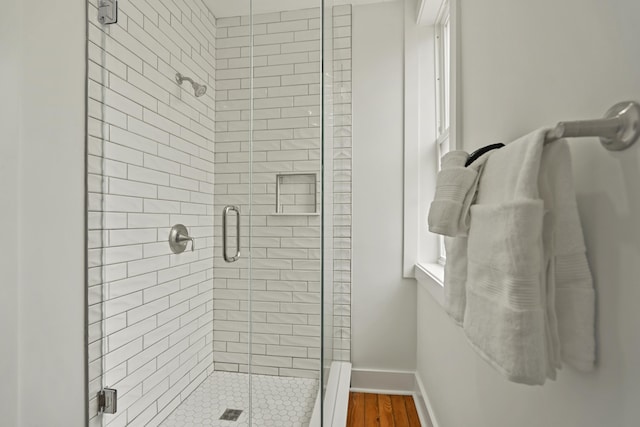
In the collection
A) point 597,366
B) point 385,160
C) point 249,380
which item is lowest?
point 249,380

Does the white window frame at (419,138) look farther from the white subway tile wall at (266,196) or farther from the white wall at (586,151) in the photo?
the white wall at (586,151)

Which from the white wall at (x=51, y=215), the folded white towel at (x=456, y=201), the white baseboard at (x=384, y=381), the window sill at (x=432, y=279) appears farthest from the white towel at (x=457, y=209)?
the white baseboard at (x=384, y=381)

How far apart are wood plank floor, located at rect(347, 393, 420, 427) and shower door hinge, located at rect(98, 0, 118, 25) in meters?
2.08

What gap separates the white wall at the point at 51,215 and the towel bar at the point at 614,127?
4.45 feet

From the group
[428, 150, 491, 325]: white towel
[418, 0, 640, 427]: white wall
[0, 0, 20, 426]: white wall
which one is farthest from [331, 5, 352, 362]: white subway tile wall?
[0, 0, 20, 426]: white wall

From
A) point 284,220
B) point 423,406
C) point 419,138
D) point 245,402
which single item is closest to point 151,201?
point 284,220

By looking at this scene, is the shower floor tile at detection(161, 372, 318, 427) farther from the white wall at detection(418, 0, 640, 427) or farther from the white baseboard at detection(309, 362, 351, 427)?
the white wall at detection(418, 0, 640, 427)

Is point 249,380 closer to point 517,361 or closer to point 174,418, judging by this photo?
point 174,418

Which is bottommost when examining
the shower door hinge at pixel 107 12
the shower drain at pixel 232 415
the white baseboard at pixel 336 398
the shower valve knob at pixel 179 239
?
the white baseboard at pixel 336 398

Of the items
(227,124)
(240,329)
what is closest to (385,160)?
(227,124)

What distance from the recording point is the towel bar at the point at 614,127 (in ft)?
1.38

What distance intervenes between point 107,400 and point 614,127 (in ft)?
5.32

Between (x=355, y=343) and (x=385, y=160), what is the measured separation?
117 cm

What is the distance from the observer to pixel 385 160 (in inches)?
82.8
